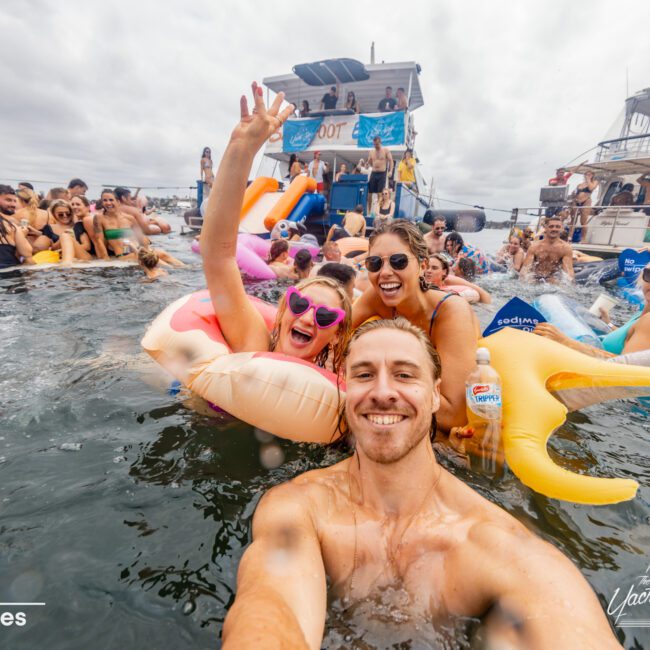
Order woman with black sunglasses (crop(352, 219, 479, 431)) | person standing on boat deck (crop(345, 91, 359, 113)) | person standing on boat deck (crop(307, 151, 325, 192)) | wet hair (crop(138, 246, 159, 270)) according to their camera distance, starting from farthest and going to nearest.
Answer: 1. person standing on boat deck (crop(345, 91, 359, 113))
2. person standing on boat deck (crop(307, 151, 325, 192))
3. wet hair (crop(138, 246, 159, 270))
4. woman with black sunglasses (crop(352, 219, 479, 431))

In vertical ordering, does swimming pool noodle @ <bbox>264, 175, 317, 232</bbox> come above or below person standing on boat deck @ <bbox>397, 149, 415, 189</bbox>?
below

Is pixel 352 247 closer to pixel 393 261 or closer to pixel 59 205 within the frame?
pixel 393 261

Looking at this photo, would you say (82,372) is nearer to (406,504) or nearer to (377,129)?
(406,504)

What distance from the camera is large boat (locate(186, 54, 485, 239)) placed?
13.5 metres

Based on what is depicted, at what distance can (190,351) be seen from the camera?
2514mm

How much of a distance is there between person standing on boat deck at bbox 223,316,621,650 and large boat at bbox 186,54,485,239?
11536 millimetres

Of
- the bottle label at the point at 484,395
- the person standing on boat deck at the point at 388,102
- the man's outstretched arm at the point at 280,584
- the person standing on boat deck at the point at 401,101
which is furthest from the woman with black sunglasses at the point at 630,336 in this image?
the person standing on boat deck at the point at 388,102

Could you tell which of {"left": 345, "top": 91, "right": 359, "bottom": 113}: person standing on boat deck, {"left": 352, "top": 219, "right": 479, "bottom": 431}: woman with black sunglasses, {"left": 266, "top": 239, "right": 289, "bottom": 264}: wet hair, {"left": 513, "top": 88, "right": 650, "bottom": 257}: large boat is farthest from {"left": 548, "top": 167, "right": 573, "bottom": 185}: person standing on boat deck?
{"left": 352, "top": 219, "right": 479, "bottom": 431}: woman with black sunglasses

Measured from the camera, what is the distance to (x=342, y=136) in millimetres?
16703

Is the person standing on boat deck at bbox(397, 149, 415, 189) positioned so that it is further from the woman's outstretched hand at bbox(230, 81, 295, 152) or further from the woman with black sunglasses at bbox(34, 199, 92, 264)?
the woman's outstretched hand at bbox(230, 81, 295, 152)

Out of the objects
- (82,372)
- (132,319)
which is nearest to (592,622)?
(82,372)

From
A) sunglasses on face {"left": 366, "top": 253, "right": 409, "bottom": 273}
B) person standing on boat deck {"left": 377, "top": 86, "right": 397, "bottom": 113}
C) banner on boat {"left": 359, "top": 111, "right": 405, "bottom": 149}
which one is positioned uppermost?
person standing on boat deck {"left": 377, "top": 86, "right": 397, "bottom": 113}

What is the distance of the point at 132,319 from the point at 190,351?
3.06 meters

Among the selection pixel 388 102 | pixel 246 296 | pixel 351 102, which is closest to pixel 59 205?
pixel 246 296
